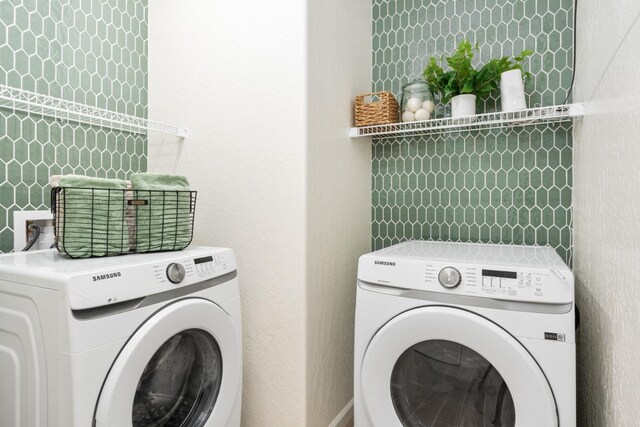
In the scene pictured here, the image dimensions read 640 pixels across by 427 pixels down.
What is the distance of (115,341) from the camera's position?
0.87 meters

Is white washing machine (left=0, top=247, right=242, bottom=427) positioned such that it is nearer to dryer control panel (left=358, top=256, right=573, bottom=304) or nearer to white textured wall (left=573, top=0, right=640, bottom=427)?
dryer control panel (left=358, top=256, right=573, bottom=304)

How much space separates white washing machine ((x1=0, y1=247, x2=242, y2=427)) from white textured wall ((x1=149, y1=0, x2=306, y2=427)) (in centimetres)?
27

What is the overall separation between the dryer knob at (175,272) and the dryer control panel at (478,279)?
0.59m

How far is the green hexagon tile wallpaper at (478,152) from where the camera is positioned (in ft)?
5.15

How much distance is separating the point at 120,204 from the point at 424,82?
4.39 feet

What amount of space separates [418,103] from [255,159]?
2.52 feet

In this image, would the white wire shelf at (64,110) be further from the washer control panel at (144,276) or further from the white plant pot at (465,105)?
the white plant pot at (465,105)

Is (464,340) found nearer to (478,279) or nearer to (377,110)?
(478,279)

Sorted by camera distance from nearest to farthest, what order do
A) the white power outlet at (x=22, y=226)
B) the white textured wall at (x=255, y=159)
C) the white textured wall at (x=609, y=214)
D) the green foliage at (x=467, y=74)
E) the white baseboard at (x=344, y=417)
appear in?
the white textured wall at (x=609, y=214) → the white power outlet at (x=22, y=226) → the white textured wall at (x=255, y=159) → the green foliage at (x=467, y=74) → the white baseboard at (x=344, y=417)

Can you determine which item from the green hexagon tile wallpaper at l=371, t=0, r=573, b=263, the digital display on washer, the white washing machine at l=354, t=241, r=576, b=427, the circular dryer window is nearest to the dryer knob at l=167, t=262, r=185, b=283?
the white washing machine at l=354, t=241, r=576, b=427

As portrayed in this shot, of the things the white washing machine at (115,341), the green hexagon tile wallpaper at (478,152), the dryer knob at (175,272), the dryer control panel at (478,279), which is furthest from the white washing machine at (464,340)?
the dryer knob at (175,272)

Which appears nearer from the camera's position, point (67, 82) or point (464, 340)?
point (464, 340)

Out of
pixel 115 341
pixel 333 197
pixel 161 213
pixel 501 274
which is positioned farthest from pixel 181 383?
pixel 501 274

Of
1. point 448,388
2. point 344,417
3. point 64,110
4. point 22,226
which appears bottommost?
point 344,417
